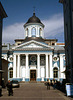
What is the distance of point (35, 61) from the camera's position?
163 ft

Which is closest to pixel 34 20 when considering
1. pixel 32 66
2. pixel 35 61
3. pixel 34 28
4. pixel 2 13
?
pixel 34 28

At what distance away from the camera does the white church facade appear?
47.6 metres

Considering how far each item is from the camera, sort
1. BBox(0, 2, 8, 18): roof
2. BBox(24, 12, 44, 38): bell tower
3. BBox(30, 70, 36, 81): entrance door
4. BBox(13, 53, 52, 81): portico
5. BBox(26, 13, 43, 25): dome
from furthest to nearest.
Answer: BBox(26, 13, 43, 25): dome → BBox(24, 12, 44, 38): bell tower → BBox(30, 70, 36, 81): entrance door → BBox(13, 53, 52, 81): portico → BBox(0, 2, 8, 18): roof

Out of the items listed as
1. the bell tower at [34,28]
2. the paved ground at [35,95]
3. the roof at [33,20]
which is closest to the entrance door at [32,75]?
the bell tower at [34,28]

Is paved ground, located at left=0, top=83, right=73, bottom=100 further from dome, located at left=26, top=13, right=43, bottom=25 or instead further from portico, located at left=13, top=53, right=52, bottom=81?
dome, located at left=26, top=13, right=43, bottom=25

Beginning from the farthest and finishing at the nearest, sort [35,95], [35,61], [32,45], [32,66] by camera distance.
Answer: [35,61], [32,66], [32,45], [35,95]

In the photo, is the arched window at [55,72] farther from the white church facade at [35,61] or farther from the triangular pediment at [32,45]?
the triangular pediment at [32,45]

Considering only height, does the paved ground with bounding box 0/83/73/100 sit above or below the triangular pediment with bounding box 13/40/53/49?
below

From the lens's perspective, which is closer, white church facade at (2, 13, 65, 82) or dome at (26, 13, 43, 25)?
white church facade at (2, 13, 65, 82)

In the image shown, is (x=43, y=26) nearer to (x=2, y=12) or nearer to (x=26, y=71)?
(x=26, y=71)

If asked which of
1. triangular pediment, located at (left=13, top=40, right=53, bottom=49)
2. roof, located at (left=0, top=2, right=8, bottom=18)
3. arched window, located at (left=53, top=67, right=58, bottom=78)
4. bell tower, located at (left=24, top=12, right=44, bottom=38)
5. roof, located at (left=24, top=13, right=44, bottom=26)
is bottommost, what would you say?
arched window, located at (left=53, top=67, right=58, bottom=78)

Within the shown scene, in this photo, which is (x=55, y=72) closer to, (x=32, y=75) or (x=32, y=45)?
(x=32, y=75)

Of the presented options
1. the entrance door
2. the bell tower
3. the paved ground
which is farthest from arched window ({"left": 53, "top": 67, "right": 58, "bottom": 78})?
the paved ground

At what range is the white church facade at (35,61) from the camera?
4759 cm
